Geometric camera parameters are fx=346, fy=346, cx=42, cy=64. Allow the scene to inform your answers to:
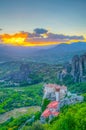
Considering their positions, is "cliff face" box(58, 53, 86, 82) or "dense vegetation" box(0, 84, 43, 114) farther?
"cliff face" box(58, 53, 86, 82)

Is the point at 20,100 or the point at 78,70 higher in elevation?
the point at 78,70

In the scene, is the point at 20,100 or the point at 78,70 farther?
the point at 78,70

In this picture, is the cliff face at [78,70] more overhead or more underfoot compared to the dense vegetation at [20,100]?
more overhead

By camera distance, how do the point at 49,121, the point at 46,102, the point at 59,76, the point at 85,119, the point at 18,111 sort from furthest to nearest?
the point at 59,76
the point at 18,111
the point at 46,102
the point at 49,121
the point at 85,119

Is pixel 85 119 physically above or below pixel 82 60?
below

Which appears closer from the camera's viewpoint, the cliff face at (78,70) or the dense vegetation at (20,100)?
the dense vegetation at (20,100)

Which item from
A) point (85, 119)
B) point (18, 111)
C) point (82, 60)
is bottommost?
point (18, 111)

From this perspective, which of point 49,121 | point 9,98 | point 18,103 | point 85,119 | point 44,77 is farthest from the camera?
point 44,77

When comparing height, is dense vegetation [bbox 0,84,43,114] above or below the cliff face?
below

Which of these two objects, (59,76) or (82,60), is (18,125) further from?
(59,76)

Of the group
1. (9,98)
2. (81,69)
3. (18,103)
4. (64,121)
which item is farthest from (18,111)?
(64,121)

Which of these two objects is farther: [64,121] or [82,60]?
[82,60]
